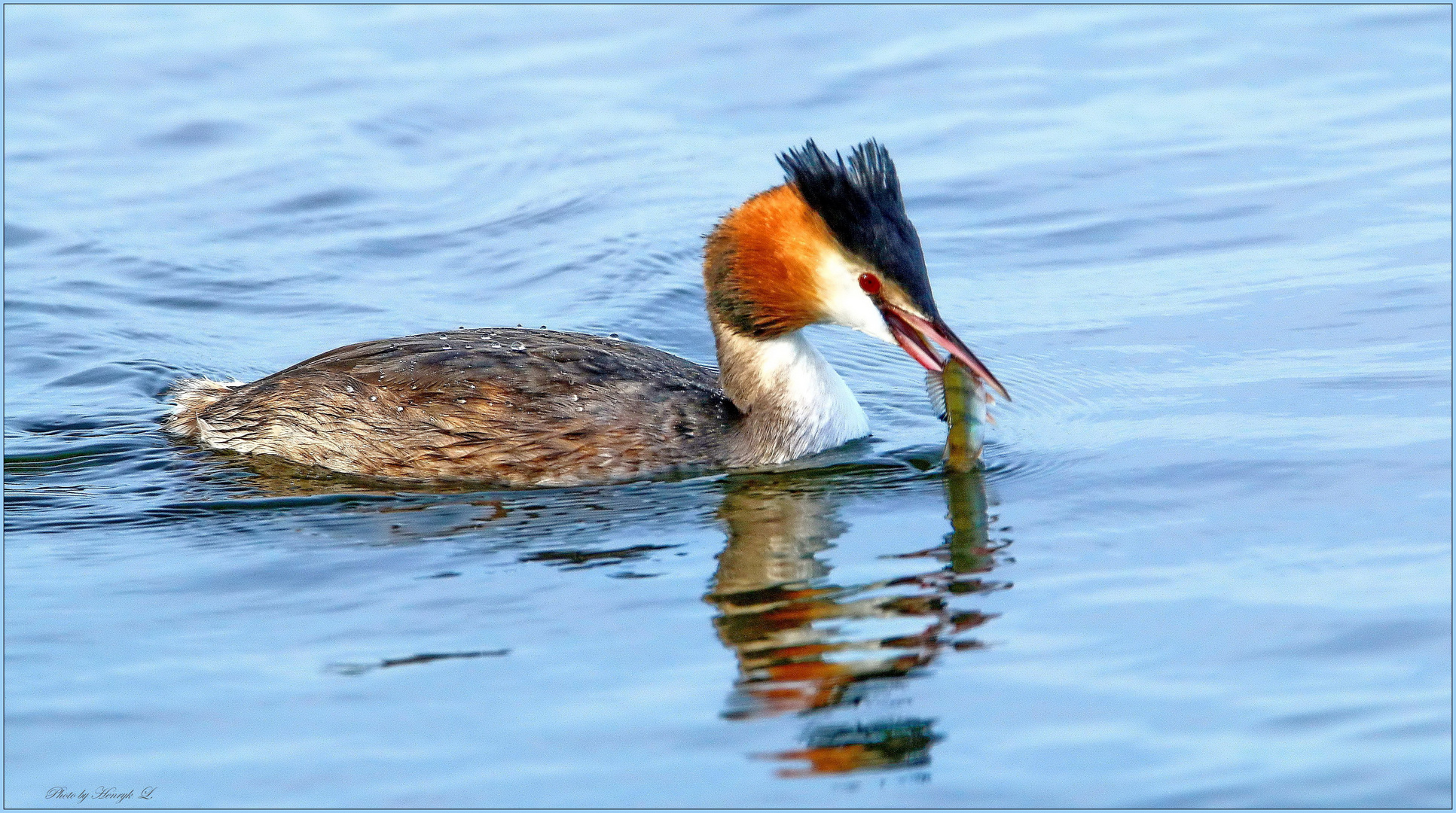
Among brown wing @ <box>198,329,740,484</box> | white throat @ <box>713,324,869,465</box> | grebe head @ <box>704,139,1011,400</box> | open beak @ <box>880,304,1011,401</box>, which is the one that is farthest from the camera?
white throat @ <box>713,324,869,465</box>

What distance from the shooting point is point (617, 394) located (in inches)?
337

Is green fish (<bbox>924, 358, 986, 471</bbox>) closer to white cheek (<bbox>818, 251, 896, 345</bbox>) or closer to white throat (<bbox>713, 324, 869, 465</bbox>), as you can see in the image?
white cheek (<bbox>818, 251, 896, 345</bbox>)

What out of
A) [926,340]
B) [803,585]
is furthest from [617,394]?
[803,585]

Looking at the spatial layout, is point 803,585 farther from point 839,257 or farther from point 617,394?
point 617,394

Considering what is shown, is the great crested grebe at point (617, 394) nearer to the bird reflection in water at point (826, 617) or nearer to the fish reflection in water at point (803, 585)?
the fish reflection in water at point (803, 585)

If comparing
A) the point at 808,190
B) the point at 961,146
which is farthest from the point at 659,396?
the point at 961,146

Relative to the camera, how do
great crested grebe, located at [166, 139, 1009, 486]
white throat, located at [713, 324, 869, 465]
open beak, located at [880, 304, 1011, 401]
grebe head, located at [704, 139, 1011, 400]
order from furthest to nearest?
white throat, located at [713, 324, 869, 465], great crested grebe, located at [166, 139, 1009, 486], grebe head, located at [704, 139, 1011, 400], open beak, located at [880, 304, 1011, 401]

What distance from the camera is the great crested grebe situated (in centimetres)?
827

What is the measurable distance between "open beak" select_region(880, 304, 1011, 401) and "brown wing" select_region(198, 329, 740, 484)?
3.46 feet

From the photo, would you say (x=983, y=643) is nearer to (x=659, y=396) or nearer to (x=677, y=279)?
(x=659, y=396)

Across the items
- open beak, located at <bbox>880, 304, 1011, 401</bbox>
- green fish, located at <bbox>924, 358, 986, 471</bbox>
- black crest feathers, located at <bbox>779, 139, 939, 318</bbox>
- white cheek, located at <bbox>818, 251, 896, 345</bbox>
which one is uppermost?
black crest feathers, located at <bbox>779, 139, 939, 318</bbox>

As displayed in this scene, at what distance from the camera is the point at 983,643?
6.34m

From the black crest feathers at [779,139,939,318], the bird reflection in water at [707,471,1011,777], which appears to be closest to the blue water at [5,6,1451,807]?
the bird reflection in water at [707,471,1011,777]

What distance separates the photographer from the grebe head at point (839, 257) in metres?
7.83
